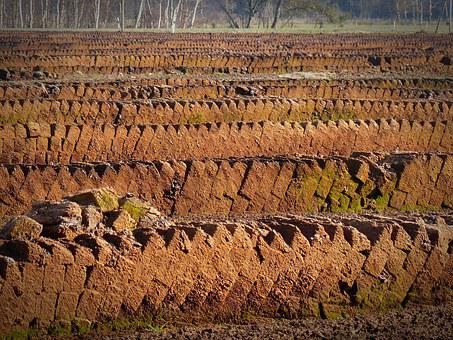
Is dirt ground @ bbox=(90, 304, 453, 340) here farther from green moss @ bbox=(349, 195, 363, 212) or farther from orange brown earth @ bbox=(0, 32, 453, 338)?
green moss @ bbox=(349, 195, 363, 212)

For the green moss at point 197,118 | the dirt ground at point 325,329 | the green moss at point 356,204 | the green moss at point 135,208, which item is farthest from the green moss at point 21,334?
the green moss at point 197,118

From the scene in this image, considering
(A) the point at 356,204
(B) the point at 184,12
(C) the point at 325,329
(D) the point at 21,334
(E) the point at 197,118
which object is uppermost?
(C) the point at 325,329

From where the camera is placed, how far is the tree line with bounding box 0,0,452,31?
68.2 m

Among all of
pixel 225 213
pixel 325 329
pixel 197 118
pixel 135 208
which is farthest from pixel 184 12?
pixel 325 329

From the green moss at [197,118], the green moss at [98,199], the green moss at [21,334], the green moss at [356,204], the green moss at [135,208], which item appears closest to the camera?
the green moss at [21,334]

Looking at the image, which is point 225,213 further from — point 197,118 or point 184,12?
point 184,12

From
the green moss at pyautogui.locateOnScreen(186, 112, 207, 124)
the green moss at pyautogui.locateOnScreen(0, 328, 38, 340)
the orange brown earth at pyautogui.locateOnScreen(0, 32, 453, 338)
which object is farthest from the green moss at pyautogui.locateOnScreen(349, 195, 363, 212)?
the green moss at pyautogui.locateOnScreen(186, 112, 207, 124)

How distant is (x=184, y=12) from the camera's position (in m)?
74.8

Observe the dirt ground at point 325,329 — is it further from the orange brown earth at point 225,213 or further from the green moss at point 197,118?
the green moss at point 197,118

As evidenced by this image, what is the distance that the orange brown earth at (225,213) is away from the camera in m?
6.73

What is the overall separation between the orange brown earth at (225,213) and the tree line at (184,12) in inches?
1764

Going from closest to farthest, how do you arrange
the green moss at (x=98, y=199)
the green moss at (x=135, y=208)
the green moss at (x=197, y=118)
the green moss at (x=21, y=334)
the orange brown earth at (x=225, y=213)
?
the green moss at (x=21, y=334)
the orange brown earth at (x=225, y=213)
the green moss at (x=98, y=199)
the green moss at (x=135, y=208)
the green moss at (x=197, y=118)

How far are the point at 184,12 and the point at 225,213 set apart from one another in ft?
215

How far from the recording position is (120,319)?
6801mm
